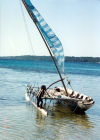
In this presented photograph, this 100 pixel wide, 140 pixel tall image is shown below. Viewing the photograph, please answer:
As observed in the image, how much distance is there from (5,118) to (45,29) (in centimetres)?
824

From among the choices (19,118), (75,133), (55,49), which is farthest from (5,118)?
(55,49)

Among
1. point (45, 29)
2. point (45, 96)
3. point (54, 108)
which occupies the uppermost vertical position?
point (45, 29)

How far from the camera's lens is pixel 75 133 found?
19.9 metres

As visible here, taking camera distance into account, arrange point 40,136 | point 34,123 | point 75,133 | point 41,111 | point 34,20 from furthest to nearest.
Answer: point 34,20, point 41,111, point 34,123, point 75,133, point 40,136

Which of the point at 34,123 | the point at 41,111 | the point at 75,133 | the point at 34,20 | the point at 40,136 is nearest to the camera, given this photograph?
the point at 40,136

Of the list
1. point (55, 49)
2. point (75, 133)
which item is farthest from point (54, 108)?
point (75, 133)

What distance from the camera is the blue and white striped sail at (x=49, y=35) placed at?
88.5 ft

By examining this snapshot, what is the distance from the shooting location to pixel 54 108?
28594mm

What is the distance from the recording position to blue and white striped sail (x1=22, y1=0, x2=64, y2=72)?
2697 centimetres

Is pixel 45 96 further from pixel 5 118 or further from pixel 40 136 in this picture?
pixel 40 136

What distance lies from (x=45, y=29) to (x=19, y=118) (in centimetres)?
781

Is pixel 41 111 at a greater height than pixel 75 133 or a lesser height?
lesser

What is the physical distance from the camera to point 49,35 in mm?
26953

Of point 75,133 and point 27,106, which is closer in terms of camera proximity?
point 75,133
